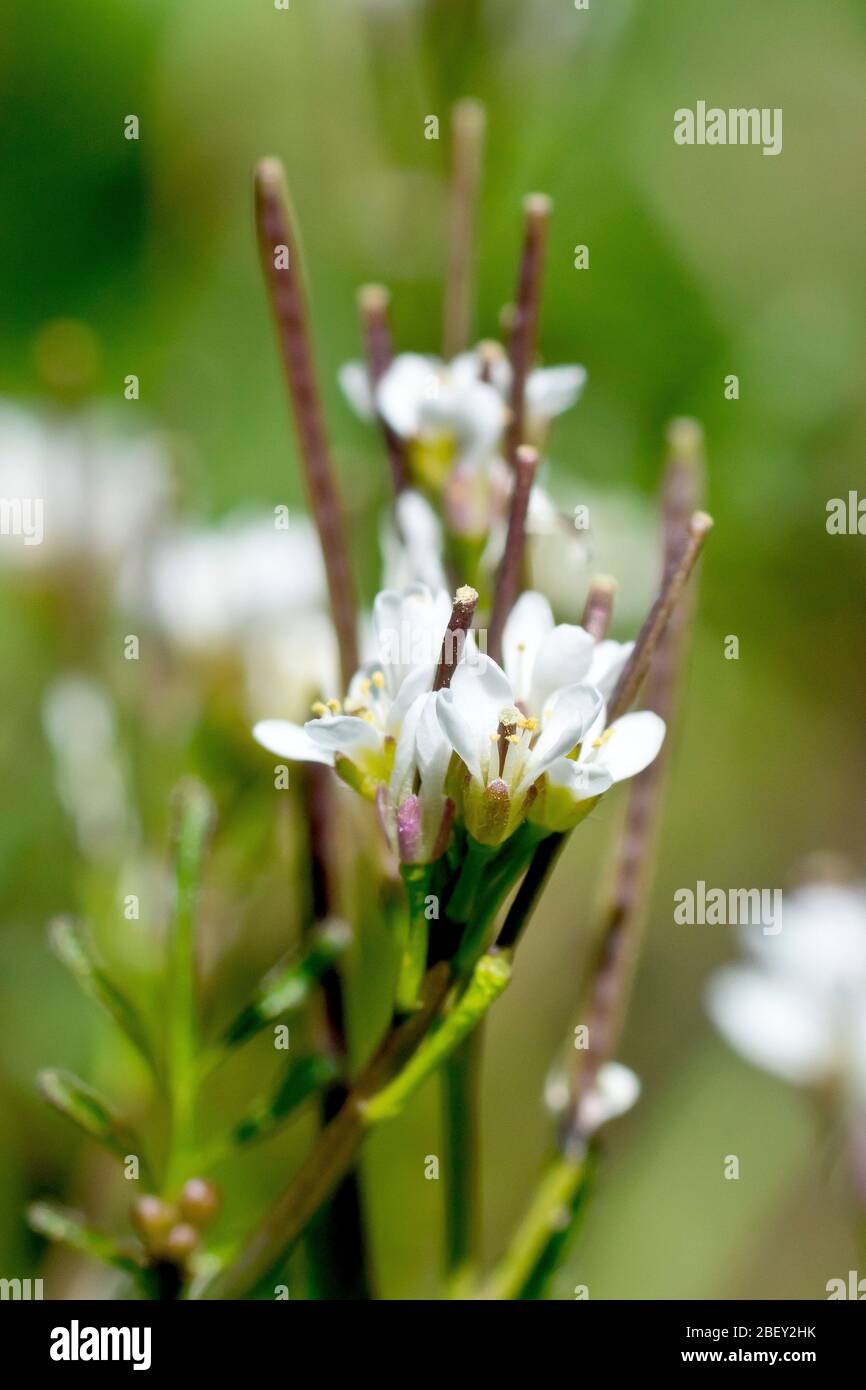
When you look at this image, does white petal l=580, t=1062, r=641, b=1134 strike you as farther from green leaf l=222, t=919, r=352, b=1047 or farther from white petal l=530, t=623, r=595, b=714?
white petal l=530, t=623, r=595, b=714

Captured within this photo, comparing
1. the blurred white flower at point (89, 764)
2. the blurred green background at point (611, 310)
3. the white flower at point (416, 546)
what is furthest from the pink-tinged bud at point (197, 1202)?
the blurred green background at point (611, 310)

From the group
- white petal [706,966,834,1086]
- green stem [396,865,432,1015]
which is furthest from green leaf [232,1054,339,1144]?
white petal [706,966,834,1086]

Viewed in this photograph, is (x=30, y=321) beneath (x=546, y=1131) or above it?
above

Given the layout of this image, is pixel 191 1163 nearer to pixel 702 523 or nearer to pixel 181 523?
pixel 702 523

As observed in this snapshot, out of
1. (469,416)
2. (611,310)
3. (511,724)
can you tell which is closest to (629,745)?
(511,724)

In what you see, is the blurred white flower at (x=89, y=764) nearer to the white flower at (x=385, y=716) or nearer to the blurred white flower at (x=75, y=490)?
the blurred white flower at (x=75, y=490)

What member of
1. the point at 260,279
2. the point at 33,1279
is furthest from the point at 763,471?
the point at 33,1279
